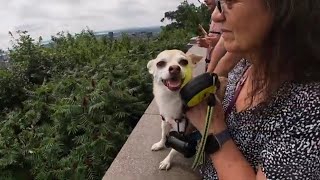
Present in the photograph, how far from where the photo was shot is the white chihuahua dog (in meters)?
2.64

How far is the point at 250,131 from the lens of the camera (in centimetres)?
121

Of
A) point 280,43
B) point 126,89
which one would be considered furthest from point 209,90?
point 126,89

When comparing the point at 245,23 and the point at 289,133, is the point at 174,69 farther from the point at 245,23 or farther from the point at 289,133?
the point at 289,133

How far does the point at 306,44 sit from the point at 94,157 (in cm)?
280

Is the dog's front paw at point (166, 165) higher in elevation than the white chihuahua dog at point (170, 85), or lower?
lower

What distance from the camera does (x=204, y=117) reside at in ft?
4.37

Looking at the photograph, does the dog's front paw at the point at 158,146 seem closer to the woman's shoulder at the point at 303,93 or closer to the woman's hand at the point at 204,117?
the woman's hand at the point at 204,117

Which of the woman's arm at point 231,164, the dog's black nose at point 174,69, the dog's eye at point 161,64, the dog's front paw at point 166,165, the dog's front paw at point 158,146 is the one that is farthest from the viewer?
the dog's front paw at point 158,146

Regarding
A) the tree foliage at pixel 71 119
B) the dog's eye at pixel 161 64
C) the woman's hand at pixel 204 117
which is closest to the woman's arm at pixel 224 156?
the woman's hand at pixel 204 117

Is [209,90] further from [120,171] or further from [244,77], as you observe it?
[120,171]

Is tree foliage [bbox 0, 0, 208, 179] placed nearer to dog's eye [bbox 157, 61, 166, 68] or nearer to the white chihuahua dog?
the white chihuahua dog

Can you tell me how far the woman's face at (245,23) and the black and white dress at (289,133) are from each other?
0.15 m

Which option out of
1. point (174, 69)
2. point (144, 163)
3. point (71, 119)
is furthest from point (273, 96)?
point (71, 119)

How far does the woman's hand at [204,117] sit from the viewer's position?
1.30 meters
